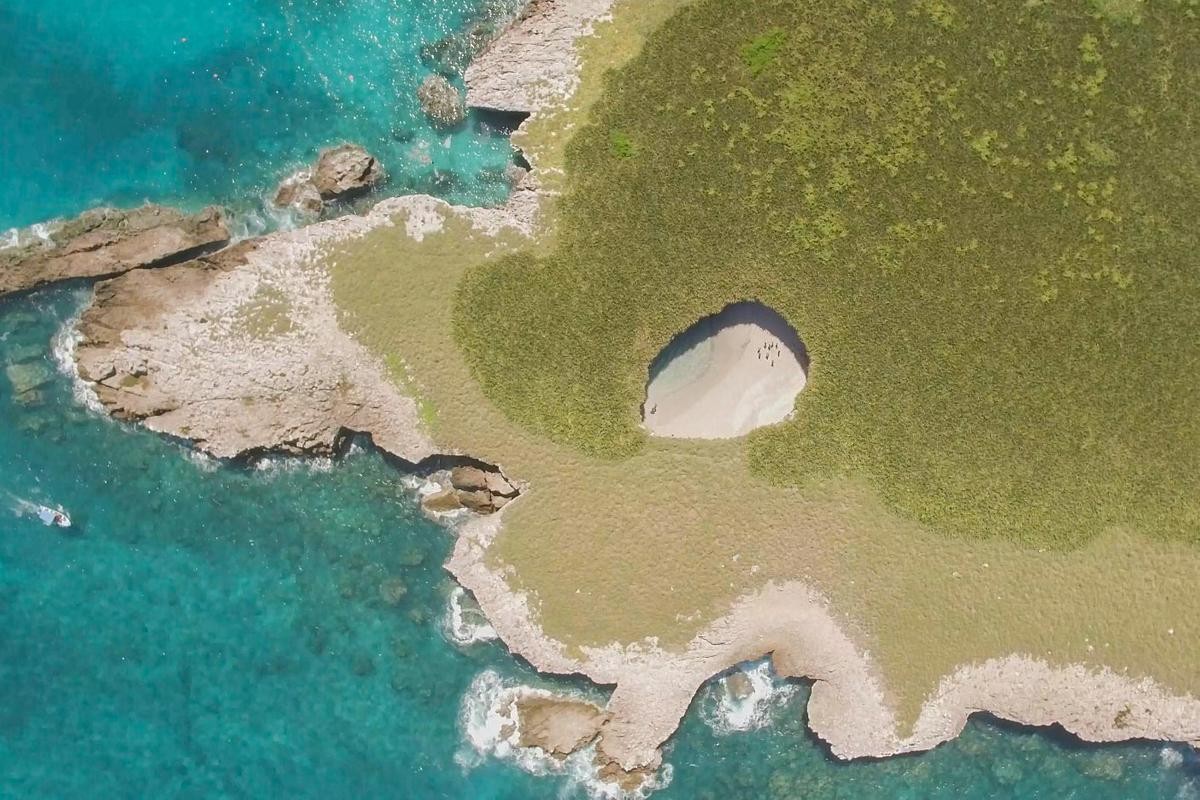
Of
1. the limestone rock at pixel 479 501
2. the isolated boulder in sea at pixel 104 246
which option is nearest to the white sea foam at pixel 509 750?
the limestone rock at pixel 479 501

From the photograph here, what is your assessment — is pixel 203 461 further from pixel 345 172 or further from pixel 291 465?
Answer: pixel 345 172

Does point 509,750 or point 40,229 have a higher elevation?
point 40,229

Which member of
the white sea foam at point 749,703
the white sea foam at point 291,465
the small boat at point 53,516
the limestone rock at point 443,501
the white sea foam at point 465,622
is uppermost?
the white sea foam at point 291,465

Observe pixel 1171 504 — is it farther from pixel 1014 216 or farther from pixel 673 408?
pixel 673 408

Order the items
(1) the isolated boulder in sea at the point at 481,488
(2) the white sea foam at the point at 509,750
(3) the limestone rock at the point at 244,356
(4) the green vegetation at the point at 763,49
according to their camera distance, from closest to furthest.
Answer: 1. (4) the green vegetation at the point at 763,49
2. (3) the limestone rock at the point at 244,356
3. (1) the isolated boulder in sea at the point at 481,488
4. (2) the white sea foam at the point at 509,750

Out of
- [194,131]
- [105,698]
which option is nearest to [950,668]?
[105,698]

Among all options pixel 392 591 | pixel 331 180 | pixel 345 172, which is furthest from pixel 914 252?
pixel 392 591

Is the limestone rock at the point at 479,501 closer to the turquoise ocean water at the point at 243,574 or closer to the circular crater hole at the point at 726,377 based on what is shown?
the turquoise ocean water at the point at 243,574
